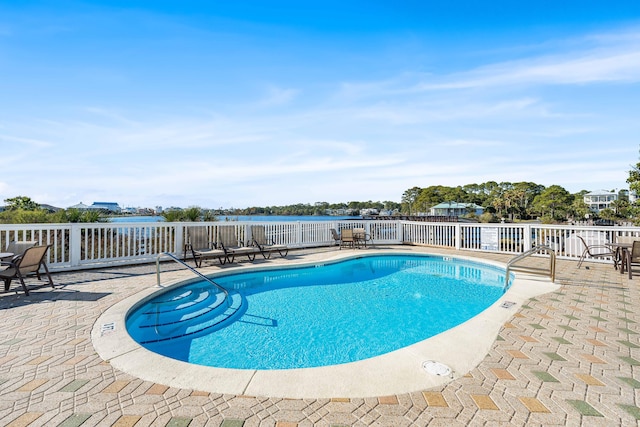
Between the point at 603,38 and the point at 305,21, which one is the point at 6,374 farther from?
the point at 603,38

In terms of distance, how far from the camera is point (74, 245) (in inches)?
245

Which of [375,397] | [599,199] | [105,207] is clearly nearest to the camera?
[375,397]

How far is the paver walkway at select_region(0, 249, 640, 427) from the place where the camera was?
1.71 m

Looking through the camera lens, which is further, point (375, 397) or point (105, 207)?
point (105, 207)

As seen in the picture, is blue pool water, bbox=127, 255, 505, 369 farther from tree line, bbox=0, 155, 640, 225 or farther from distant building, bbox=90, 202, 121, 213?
distant building, bbox=90, 202, 121, 213

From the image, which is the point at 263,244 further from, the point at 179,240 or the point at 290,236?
the point at 179,240

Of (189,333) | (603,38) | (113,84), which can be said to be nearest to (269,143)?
(113,84)

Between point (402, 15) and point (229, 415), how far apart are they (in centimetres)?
1043

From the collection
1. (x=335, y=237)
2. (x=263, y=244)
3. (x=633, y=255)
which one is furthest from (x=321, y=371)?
(x=335, y=237)

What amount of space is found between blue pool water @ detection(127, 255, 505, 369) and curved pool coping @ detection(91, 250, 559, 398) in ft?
2.17

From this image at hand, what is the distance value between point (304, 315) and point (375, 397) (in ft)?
8.54

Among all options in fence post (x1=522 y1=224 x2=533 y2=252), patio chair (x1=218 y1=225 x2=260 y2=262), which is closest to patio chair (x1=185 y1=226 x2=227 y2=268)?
patio chair (x1=218 y1=225 x2=260 y2=262)

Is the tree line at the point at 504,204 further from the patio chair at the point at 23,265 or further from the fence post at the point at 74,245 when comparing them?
the patio chair at the point at 23,265

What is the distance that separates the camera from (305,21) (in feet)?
28.3
